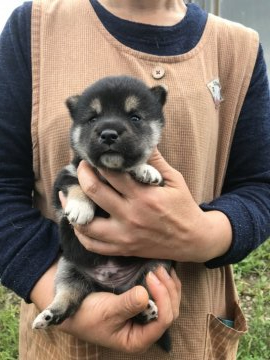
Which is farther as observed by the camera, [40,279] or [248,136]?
[248,136]

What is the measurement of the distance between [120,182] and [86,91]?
412mm

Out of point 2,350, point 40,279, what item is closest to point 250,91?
point 40,279

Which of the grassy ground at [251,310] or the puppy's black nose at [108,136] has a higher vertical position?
the puppy's black nose at [108,136]

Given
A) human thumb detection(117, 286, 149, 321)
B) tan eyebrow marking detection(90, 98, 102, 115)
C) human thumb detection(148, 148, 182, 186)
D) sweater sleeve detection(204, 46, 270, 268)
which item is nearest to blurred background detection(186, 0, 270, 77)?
sweater sleeve detection(204, 46, 270, 268)

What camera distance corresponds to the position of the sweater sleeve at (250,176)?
1882 mm

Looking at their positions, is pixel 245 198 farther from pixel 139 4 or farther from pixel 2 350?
pixel 2 350

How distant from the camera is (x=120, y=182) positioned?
1.73 m

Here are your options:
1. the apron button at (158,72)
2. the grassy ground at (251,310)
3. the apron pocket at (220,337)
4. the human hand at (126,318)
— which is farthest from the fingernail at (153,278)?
the grassy ground at (251,310)

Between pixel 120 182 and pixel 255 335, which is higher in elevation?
pixel 120 182

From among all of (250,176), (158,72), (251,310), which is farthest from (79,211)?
(251,310)

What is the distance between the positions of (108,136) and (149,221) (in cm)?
Result: 33

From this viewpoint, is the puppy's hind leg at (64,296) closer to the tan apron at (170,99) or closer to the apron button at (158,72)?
the tan apron at (170,99)

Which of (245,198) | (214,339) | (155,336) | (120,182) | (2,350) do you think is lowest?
(2,350)

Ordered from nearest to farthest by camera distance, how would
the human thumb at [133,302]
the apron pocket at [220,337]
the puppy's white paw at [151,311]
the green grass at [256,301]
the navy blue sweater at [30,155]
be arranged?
the human thumb at [133,302] → the puppy's white paw at [151,311] → the navy blue sweater at [30,155] → the apron pocket at [220,337] → the green grass at [256,301]
